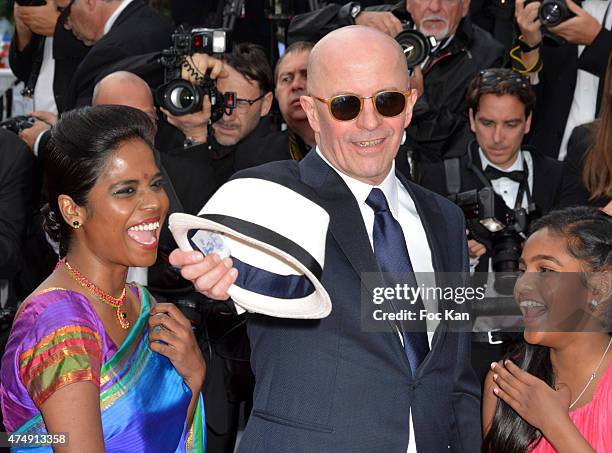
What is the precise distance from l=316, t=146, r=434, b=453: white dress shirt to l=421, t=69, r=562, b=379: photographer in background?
160cm

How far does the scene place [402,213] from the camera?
2.94 m

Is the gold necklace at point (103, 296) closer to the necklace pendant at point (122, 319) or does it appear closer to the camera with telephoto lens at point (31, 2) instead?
the necklace pendant at point (122, 319)

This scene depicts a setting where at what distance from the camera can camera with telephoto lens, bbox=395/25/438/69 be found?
511cm

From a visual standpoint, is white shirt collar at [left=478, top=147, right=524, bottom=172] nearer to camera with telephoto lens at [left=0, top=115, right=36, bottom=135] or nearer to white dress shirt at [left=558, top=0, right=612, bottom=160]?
white dress shirt at [left=558, top=0, right=612, bottom=160]

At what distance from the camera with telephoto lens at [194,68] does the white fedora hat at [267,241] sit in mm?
2758

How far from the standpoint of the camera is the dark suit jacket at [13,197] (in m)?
4.81

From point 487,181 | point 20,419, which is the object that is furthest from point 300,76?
point 20,419

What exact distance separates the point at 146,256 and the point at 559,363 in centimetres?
135

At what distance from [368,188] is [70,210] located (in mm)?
880

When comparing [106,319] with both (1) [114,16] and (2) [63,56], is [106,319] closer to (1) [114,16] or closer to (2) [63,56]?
(1) [114,16]

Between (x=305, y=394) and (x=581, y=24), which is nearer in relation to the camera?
(x=305, y=394)

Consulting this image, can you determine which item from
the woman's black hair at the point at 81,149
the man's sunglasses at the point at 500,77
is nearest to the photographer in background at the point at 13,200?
the woman's black hair at the point at 81,149

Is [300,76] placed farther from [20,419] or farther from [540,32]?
[20,419]

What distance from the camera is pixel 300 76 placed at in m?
5.40
